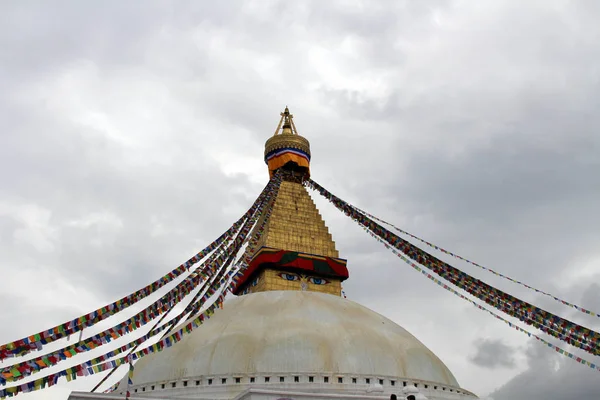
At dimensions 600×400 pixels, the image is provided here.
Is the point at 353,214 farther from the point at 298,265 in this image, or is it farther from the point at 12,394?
the point at 12,394

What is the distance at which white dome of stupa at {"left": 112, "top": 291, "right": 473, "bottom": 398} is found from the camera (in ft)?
40.7

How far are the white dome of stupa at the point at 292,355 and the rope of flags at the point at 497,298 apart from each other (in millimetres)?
1831

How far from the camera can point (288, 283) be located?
1789 cm

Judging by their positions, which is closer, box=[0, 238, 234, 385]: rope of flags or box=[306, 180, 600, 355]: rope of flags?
box=[0, 238, 234, 385]: rope of flags

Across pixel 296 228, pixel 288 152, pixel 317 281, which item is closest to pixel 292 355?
pixel 317 281

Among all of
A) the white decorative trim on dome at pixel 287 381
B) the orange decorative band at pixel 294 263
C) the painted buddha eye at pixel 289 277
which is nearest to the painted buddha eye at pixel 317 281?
the orange decorative band at pixel 294 263

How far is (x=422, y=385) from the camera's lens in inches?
516

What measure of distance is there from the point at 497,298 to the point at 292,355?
16.0 feet

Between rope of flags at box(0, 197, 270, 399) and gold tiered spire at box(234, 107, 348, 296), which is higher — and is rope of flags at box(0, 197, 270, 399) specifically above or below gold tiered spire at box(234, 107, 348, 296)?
below

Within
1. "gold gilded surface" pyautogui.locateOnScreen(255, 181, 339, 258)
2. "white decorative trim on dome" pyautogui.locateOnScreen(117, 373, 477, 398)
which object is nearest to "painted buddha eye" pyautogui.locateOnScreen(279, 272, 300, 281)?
"gold gilded surface" pyautogui.locateOnScreen(255, 181, 339, 258)

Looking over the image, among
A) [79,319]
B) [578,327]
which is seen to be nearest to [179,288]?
[79,319]

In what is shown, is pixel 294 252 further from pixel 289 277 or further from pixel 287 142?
pixel 287 142

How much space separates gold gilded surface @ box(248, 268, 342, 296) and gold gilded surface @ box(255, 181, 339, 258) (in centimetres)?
87

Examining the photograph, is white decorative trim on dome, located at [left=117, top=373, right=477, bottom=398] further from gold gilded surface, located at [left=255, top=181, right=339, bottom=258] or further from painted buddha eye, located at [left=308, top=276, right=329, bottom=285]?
gold gilded surface, located at [left=255, top=181, right=339, bottom=258]
